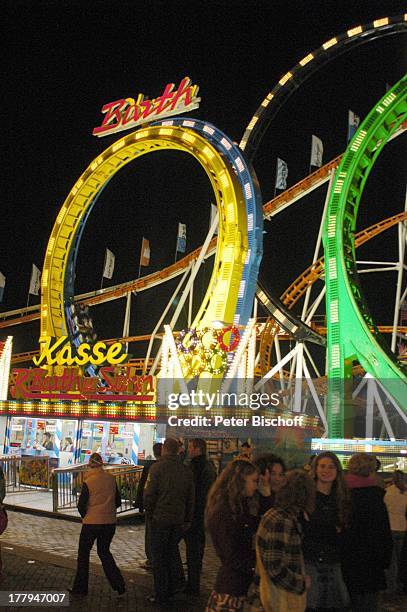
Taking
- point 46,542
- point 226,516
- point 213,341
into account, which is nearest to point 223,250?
point 213,341

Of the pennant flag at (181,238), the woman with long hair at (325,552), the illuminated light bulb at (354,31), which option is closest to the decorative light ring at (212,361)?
the illuminated light bulb at (354,31)

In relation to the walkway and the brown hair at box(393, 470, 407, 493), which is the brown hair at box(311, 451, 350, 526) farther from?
the brown hair at box(393, 470, 407, 493)

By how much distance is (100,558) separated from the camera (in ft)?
19.0

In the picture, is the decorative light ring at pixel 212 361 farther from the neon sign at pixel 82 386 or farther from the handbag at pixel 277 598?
the handbag at pixel 277 598

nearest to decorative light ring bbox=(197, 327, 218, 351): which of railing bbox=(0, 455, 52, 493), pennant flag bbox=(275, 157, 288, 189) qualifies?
railing bbox=(0, 455, 52, 493)

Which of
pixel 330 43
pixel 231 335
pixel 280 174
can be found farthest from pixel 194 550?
pixel 280 174

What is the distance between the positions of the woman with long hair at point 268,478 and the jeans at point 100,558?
1.84m

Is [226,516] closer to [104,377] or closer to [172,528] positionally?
[172,528]

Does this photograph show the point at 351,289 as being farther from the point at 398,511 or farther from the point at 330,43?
the point at 398,511

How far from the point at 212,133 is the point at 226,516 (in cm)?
1381

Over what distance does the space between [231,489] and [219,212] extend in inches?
487

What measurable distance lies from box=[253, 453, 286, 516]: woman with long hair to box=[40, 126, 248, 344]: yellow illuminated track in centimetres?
984

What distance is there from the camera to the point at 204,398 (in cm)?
1340

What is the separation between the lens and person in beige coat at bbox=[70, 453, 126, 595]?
5.80m
